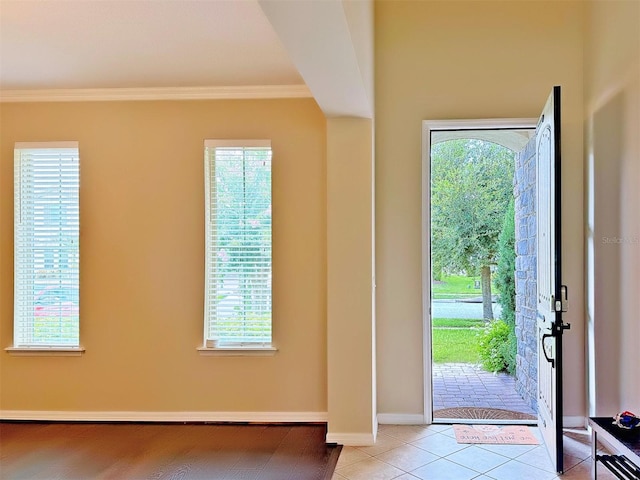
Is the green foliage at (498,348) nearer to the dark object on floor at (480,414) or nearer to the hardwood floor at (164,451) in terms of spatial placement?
the dark object on floor at (480,414)

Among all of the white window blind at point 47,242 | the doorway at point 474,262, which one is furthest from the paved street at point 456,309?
the white window blind at point 47,242

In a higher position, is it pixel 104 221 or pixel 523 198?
pixel 523 198

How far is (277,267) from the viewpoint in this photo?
3531mm

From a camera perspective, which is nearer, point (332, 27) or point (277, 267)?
point (332, 27)

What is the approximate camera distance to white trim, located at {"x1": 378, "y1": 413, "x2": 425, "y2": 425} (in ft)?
11.3

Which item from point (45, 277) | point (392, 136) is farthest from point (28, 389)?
point (392, 136)

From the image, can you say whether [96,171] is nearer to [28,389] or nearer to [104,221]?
[104,221]

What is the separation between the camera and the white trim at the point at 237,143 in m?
3.52

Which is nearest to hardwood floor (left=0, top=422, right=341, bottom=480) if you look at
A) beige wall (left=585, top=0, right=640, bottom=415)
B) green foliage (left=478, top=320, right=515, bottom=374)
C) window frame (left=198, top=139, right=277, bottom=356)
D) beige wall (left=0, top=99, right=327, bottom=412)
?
beige wall (left=0, top=99, right=327, bottom=412)

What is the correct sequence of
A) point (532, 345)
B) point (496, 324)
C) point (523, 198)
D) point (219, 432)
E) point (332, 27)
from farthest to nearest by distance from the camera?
1. point (496, 324)
2. point (523, 198)
3. point (532, 345)
4. point (219, 432)
5. point (332, 27)

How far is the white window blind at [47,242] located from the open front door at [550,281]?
3470 millimetres

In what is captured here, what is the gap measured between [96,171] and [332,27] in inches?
104

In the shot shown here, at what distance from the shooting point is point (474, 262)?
576 centimetres

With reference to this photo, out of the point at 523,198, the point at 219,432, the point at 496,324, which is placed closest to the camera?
the point at 219,432
